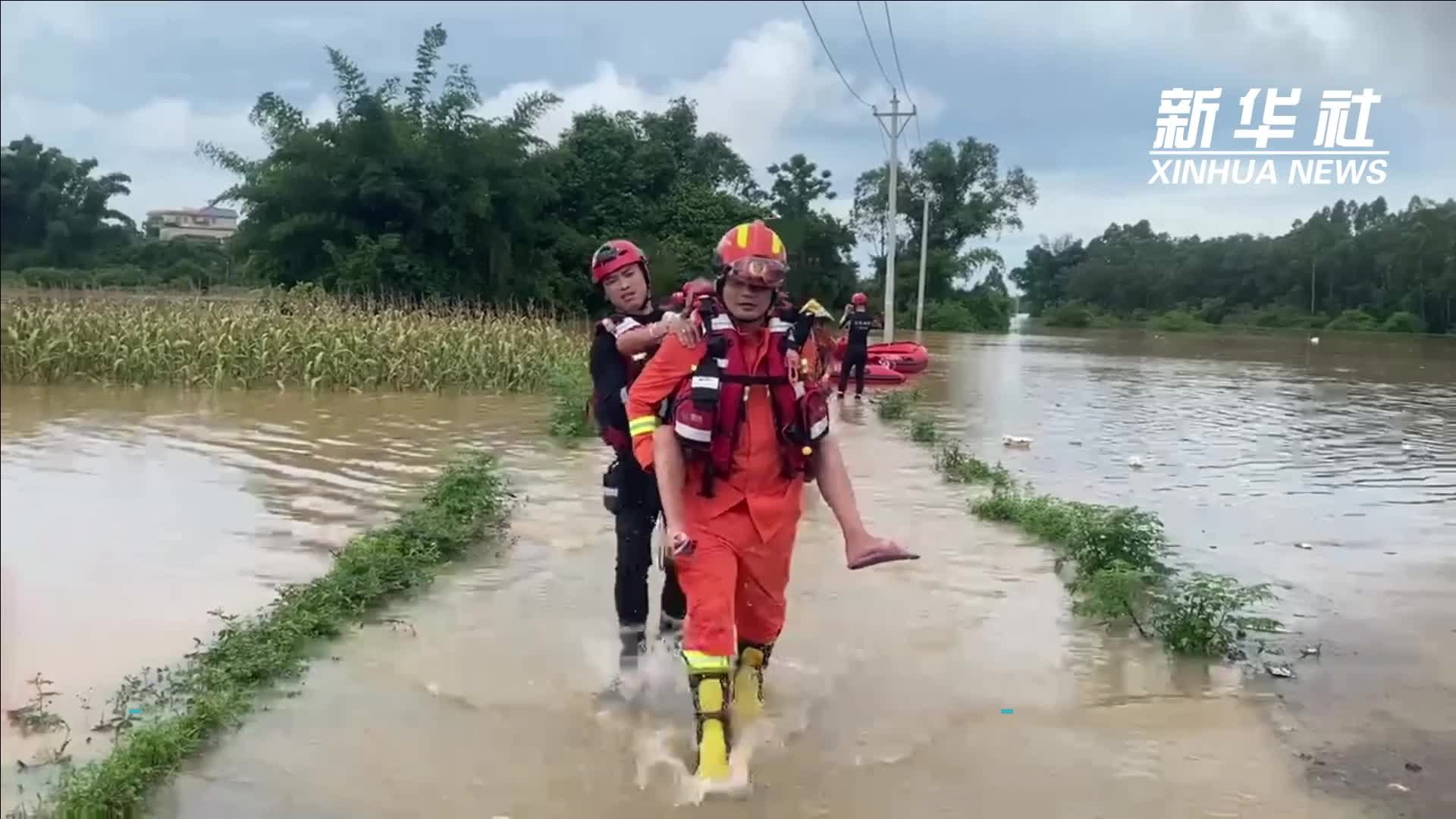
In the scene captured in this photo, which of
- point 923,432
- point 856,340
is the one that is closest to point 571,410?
point 923,432

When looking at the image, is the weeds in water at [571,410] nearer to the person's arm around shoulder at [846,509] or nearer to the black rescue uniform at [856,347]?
the black rescue uniform at [856,347]

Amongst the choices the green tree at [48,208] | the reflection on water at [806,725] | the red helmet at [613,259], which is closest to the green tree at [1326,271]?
the reflection on water at [806,725]

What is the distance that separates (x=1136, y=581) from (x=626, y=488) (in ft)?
8.61

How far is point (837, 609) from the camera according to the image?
6551 mm

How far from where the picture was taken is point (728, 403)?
416cm

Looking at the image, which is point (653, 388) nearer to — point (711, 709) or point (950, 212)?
point (711, 709)

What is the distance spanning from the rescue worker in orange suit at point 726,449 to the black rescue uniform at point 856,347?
14372mm

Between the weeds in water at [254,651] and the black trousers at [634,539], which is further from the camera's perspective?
the black trousers at [634,539]

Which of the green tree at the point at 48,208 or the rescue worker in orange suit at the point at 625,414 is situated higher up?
the green tree at the point at 48,208

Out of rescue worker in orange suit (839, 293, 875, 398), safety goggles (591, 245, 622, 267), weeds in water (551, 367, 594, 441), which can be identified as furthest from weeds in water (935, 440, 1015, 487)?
rescue worker in orange suit (839, 293, 875, 398)

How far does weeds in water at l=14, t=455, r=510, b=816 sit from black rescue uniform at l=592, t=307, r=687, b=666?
1381 millimetres

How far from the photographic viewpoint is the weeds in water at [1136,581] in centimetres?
581

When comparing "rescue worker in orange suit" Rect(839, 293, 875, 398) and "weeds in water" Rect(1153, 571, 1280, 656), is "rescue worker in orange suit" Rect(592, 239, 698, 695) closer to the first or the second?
"weeds in water" Rect(1153, 571, 1280, 656)

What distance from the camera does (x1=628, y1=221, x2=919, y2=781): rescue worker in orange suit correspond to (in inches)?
164
